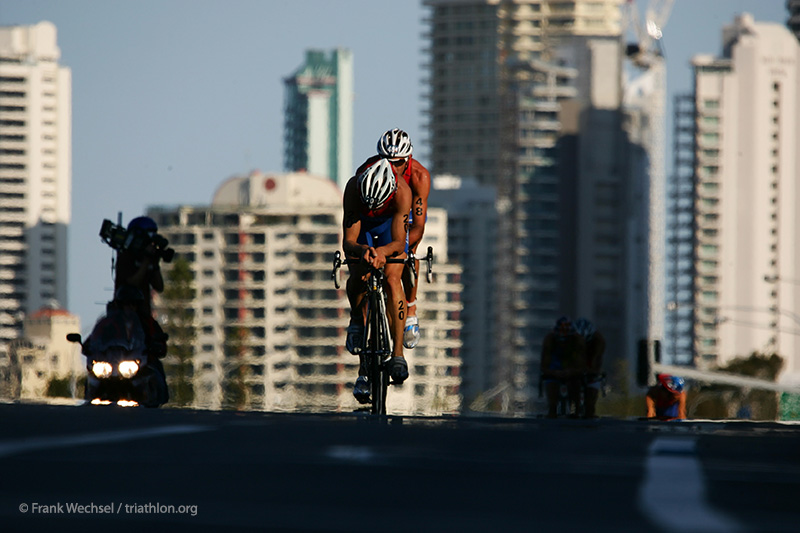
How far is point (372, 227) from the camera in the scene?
40.9 ft

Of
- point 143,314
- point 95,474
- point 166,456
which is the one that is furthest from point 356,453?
point 143,314

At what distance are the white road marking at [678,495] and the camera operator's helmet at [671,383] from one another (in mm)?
10443

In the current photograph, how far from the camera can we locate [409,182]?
12.6 m

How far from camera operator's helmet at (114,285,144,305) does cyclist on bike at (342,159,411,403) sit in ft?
8.50

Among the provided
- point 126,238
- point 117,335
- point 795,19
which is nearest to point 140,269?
point 126,238

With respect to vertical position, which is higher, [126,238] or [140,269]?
[126,238]

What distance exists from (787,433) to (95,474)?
4057 millimetres

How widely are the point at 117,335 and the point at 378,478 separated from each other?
815cm

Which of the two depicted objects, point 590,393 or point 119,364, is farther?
point 590,393

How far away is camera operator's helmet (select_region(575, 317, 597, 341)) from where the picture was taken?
59.8 feet

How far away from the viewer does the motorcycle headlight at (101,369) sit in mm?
13734

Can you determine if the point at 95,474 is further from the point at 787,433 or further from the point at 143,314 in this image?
the point at 143,314

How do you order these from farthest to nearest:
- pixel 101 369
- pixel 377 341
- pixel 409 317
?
pixel 101 369 → pixel 409 317 → pixel 377 341

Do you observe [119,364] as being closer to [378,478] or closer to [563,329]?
[563,329]
